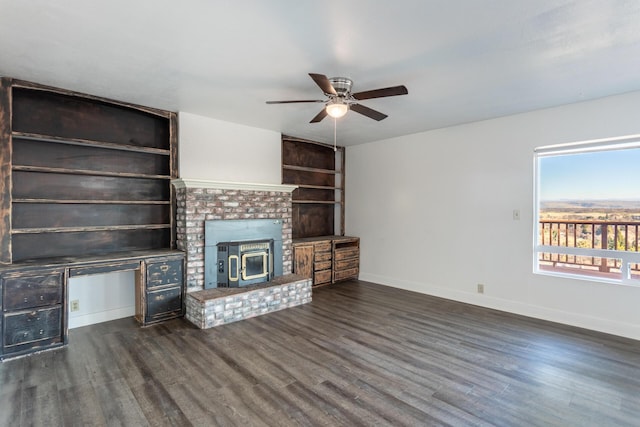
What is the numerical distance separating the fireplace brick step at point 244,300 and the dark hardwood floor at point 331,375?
0.64 feet

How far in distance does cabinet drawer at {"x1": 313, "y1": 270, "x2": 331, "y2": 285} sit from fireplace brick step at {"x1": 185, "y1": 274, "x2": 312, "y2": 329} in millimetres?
811

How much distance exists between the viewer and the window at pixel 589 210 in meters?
3.59

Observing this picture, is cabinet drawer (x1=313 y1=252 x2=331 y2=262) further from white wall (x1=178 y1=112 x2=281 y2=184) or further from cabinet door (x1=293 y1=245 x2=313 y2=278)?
white wall (x1=178 y1=112 x2=281 y2=184)

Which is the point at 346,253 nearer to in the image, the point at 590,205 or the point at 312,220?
the point at 312,220

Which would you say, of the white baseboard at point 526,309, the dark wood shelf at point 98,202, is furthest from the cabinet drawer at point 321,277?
the dark wood shelf at point 98,202

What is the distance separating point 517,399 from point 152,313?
3.76m

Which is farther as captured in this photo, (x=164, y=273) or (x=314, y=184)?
(x=314, y=184)

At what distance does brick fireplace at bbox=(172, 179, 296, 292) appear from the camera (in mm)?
4102

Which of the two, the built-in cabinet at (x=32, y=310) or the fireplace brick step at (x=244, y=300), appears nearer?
the built-in cabinet at (x=32, y=310)

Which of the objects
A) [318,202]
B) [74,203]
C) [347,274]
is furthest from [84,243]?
[347,274]

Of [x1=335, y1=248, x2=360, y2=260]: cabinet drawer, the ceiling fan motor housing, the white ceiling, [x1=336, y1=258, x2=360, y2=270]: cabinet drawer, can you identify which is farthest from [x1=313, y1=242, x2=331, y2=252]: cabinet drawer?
the ceiling fan motor housing

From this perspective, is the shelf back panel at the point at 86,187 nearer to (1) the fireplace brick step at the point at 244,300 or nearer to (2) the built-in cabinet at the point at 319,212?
(1) the fireplace brick step at the point at 244,300

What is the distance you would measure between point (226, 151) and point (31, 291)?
268 cm

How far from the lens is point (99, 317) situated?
3885mm
